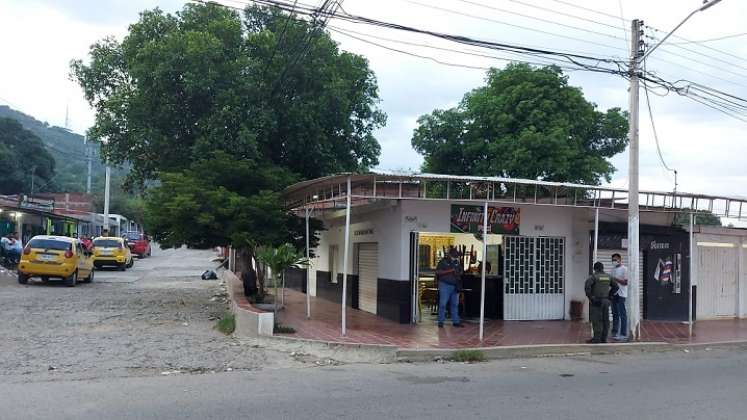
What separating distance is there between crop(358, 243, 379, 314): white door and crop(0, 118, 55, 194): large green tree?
46.3 metres

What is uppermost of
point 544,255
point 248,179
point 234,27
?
point 234,27

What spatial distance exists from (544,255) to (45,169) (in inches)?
2188

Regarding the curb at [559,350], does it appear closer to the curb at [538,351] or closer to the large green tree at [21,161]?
the curb at [538,351]

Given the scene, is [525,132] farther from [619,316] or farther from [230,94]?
[619,316]

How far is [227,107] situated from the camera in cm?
1775

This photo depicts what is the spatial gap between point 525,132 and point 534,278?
39.8ft

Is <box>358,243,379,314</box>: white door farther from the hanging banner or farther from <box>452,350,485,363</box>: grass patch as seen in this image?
<box>452,350,485,363</box>: grass patch

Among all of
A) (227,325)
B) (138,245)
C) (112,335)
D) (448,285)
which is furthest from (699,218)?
(138,245)

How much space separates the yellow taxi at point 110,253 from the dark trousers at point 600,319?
24.4m

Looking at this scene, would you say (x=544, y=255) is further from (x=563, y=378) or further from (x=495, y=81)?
(x=495, y=81)

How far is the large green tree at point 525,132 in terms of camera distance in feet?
87.6

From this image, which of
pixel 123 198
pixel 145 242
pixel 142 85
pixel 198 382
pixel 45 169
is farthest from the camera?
pixel 123 198

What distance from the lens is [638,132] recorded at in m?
13.2

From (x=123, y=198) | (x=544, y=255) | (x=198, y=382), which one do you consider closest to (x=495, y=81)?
(x=544, y=255)
